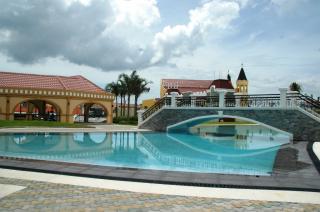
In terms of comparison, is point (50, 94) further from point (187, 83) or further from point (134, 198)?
point (134, 198)

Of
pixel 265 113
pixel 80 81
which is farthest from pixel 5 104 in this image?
pixel 265 113

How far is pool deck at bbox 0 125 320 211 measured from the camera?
6.02 metres

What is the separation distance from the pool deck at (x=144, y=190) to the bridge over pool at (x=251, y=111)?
13.0 m

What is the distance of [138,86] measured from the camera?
47.4 meters

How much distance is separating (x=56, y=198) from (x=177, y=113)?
23.5 metres

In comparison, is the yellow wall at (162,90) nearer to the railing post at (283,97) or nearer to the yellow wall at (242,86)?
the yellow wall at (242,86)

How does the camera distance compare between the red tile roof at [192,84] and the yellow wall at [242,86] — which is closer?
the red tile roof at [192,84]

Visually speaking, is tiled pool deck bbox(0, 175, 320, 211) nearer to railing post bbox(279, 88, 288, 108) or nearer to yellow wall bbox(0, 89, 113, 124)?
railing post bbox(279, 88, 288, 108)

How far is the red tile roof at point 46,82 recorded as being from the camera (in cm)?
3494

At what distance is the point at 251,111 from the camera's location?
79.2 ft

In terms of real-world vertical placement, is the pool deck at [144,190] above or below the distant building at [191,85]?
below

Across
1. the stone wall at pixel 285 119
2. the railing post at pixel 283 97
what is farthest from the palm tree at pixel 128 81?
the railing post at pixel 283 97

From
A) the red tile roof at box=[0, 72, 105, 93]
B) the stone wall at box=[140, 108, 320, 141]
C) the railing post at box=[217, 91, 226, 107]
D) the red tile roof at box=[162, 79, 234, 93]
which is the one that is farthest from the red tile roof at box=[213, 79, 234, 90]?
the railing post at box=[217, 91, 226, 107]

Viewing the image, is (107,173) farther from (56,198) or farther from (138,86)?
(138,86)
